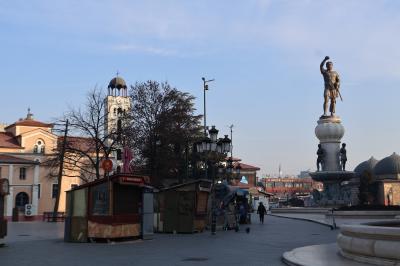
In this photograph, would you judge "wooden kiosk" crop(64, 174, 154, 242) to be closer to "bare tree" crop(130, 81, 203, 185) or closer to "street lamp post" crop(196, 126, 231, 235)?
"street lamp post" crop(196, 126, 231, 235)

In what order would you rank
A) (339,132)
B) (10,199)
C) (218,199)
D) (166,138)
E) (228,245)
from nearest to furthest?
(228,245)
(218,199)
(166,138)
(339,132)
(10,199)

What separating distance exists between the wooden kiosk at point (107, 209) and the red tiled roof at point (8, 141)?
56.1 m

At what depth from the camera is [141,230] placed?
22078 mm

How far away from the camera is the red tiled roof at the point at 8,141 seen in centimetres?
7369

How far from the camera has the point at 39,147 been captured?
7644 centimetres

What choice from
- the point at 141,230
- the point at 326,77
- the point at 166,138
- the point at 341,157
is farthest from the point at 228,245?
the point at 326,77

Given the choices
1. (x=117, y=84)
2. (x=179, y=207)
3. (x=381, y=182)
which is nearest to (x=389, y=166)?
(x=381, y=182)

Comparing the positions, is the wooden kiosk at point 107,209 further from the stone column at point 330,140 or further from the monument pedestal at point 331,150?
the stone column at point 330,140

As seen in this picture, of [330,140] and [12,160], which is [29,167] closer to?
[12,160]

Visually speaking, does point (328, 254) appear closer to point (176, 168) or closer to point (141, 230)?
point (141, 230)

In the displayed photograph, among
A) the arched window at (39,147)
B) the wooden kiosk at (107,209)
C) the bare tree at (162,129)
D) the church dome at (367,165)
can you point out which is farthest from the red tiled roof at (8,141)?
the church dome at (367,165)

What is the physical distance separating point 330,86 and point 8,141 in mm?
47569

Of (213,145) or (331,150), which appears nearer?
(213,145)

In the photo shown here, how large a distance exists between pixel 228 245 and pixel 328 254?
501cm
